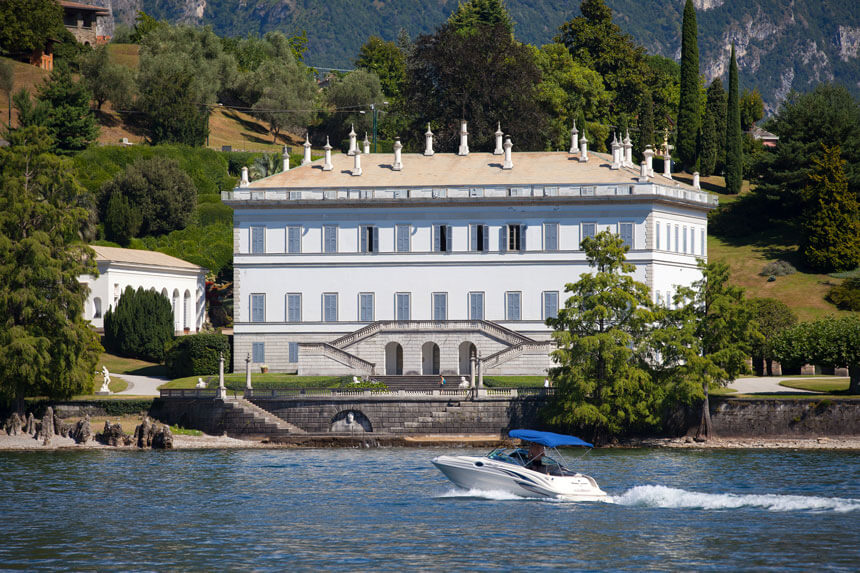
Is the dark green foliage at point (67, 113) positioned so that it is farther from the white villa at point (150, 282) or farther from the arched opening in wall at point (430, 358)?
the arched opening in wall at point (430, 358)

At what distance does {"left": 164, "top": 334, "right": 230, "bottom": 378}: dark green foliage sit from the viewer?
7494cm

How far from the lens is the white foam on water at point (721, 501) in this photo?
42.5 metres

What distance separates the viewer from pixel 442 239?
2997 inches

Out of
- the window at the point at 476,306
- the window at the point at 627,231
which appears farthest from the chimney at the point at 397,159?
the window at the point at 627,231

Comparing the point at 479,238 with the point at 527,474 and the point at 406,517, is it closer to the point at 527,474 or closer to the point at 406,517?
the point at 527,474

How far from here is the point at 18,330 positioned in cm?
6288

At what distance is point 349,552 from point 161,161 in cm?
7409

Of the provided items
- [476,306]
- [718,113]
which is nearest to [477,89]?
[476,306]

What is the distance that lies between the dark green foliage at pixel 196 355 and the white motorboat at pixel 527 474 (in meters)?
30.3

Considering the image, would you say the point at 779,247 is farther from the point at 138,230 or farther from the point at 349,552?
the point at 349,552

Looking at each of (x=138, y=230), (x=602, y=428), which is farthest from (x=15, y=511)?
(x=138, y=230)

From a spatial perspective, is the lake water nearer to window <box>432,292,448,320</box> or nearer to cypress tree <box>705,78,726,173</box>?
window <box>432,292,448,320</box>

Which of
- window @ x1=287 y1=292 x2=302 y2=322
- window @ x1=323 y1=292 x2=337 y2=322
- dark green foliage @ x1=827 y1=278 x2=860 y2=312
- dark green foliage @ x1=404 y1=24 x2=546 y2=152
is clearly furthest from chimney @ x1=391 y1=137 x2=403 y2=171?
dark green foliage @ x1=827 y1=278 x2=860 y2=312

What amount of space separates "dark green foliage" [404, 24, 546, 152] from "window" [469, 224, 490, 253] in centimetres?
2363
